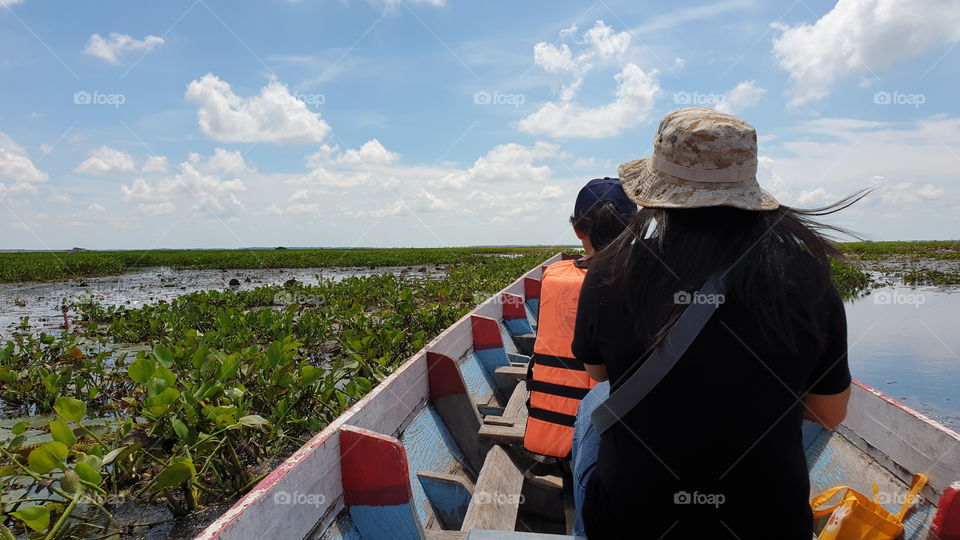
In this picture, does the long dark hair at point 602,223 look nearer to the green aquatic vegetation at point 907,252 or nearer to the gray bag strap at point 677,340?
the gray bag strap at point 677,340

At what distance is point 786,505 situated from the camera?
123 cm

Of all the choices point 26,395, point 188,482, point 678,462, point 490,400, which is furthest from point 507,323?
point 678,462

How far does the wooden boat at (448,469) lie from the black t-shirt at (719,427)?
1.28ft

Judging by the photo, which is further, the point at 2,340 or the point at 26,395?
the point at 2,340

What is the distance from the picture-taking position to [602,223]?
6.91 ft

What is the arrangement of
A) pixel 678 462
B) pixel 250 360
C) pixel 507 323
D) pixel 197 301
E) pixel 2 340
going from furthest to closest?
1. pixel 197 301
2. pixel 2 340
3. pixel 507 323
4. pixel 250 360
5. pixel 678 462

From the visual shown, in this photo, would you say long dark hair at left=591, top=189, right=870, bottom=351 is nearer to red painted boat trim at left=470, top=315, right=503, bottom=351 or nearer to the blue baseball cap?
the blue baseball cap

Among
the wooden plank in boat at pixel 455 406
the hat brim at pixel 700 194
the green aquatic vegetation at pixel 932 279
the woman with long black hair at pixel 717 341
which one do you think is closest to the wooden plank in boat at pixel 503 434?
the wooden plank in boat at pixel 455 406

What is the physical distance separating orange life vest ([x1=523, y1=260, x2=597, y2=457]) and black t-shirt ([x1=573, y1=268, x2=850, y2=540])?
3.33 ft

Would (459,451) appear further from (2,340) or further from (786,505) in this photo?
(2,340)

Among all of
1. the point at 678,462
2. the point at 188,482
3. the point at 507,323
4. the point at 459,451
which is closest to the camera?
the point at 678,462

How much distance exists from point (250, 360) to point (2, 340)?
19.4ft

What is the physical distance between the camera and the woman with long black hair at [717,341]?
1.14 metres

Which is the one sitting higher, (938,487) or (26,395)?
(938,487)
